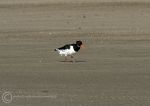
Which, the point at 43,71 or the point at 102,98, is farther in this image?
the point at 43,71

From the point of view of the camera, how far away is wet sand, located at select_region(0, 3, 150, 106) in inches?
474

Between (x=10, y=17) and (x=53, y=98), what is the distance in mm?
20904

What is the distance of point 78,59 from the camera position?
18.0 m

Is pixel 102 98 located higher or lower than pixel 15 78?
lower

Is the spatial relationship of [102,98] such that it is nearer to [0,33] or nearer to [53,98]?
[53,98]

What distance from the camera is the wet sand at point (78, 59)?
12.0 m

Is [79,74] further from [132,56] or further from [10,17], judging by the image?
[10,17]

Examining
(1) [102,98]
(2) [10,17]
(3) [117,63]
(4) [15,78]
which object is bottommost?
(1) [102,98]

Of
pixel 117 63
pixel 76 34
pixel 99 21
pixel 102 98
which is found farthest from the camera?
pixel 99 21

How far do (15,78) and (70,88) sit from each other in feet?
6.02

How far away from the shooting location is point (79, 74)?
48.6 ft

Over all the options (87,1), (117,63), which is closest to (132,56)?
(117,63)


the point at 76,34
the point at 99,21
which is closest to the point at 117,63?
the point at 76,34

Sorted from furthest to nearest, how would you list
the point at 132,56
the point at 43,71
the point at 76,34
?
the point at 76,34
the point at 132,56
the point at 43,71
